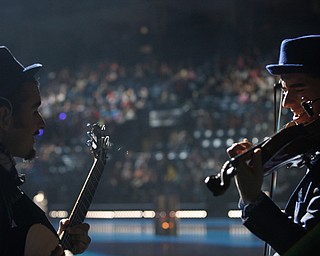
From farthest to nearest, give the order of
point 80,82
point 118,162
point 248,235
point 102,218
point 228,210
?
point 80,82
point 118,162
point 102,218
point 228,210
point 248,235

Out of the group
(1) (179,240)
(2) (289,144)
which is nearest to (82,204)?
(2) (289,144)

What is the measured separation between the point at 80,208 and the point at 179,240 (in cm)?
564

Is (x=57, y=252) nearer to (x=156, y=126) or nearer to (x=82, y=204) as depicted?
(x=82, y=204)

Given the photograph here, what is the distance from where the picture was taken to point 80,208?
198 centimetres

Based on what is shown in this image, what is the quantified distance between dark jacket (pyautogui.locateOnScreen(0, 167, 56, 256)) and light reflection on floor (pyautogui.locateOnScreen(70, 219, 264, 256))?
4.65 meters

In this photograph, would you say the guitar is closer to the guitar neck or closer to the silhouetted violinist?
the guitar neck

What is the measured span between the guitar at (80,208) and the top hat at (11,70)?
34 centimetres

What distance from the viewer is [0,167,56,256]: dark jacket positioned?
5.18 ft

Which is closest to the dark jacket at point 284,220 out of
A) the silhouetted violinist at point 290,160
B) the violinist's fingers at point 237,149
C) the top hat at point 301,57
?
the silhouetted violinist at point 290,160

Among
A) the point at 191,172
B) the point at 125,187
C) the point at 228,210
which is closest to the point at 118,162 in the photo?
the point at 125,187

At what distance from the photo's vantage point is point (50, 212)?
→ 1089cm

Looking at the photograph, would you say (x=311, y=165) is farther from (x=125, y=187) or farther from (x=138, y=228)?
(x=125, y=187)

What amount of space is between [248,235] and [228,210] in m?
2.22

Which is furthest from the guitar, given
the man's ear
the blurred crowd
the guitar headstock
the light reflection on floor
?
the blurred crowd
